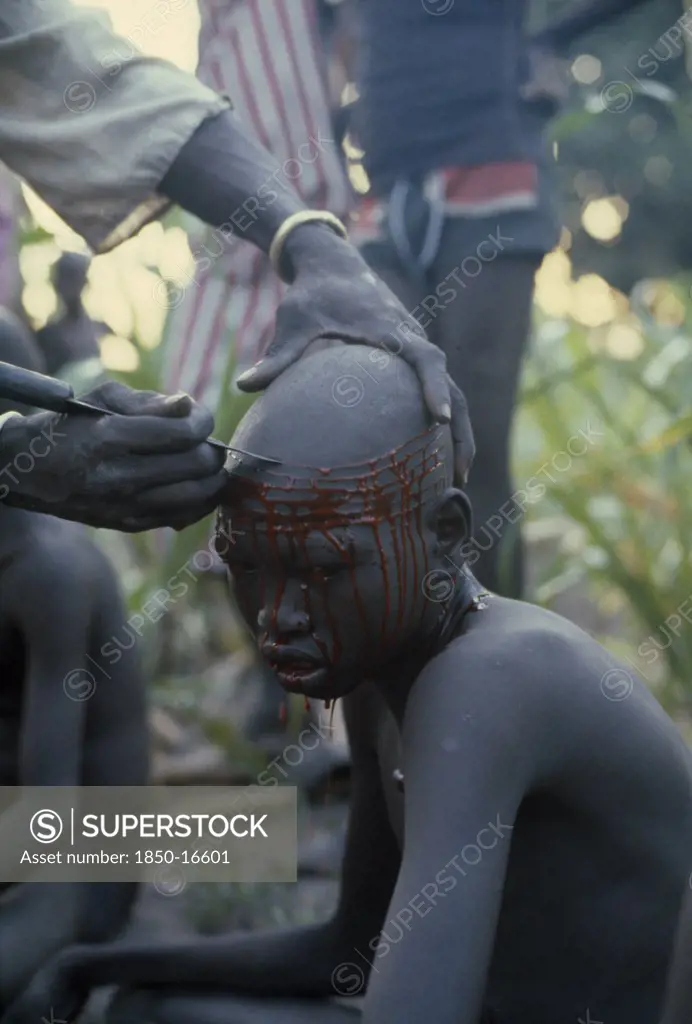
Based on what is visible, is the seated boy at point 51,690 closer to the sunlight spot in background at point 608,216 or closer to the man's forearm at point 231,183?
the man's forearm at point 231,183

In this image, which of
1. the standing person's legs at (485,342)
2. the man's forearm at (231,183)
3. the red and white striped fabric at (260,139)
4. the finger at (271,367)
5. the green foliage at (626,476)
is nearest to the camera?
the finger at (271,367)

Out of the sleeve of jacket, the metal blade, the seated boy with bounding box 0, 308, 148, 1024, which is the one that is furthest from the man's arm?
the sleeve of jacket

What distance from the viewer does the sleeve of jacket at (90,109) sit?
2203 millimetres

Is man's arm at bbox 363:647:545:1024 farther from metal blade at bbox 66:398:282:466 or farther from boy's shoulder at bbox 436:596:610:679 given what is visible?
metal blade at bbox 66:398:282:466

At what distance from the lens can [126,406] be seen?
59.9 inches

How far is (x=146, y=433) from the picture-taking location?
1483 mm

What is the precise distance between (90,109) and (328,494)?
3.55 feet

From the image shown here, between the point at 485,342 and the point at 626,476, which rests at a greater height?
the point at 485,342

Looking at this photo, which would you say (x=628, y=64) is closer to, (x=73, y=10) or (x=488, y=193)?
(x=488, y=193)

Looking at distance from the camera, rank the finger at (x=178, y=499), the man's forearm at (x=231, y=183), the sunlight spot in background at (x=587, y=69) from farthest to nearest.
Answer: the sunlight spot in background at (x=587, y=69), the man's forearm at (x=231, y=183), the finger at (x=178, y=499)

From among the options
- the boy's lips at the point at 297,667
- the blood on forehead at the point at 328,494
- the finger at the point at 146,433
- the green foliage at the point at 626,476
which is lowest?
the green foliage at the point at 626,476

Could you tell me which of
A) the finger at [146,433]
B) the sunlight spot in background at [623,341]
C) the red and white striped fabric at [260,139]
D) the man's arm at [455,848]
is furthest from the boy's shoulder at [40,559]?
the sunlight spot in background at [623,341]

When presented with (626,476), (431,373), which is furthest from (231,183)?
(626,476)

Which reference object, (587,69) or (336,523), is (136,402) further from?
(587,69)
